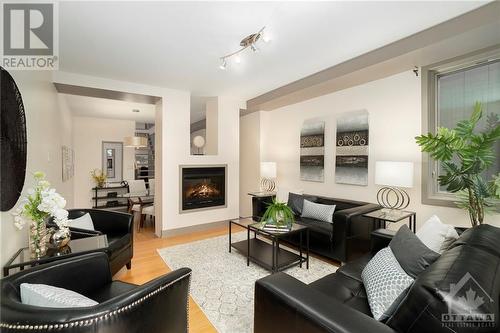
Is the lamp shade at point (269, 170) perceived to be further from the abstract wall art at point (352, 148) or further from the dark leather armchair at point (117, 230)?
the dark leather armchair at point (117, 230)

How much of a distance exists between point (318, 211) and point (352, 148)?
3.76 feet

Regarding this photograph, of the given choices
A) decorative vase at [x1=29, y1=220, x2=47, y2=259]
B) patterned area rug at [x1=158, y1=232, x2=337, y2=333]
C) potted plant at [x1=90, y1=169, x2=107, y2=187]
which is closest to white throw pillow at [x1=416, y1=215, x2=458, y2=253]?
patterned area rug at [x1=158, y1=232, x2=337, y2=333]

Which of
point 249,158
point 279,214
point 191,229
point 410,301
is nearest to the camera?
point 410,301

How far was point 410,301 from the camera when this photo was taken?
3.06 feet

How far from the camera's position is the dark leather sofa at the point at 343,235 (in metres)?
2.78

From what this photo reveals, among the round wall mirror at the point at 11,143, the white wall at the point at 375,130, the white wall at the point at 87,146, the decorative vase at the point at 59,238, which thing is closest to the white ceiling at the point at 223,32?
the white wall at the point at 375,130

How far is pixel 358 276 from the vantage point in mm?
1815

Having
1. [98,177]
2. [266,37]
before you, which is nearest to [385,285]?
[266,37]

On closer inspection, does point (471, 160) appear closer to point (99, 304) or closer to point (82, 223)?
point (99, 304)

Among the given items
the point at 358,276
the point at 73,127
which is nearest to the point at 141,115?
the point at 73,127

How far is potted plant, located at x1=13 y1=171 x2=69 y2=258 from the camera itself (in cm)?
167

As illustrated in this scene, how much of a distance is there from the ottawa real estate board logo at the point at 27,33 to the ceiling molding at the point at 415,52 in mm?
3115

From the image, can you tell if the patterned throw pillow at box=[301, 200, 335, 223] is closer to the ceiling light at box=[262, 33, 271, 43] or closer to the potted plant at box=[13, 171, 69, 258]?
the ceiling light at box=[262, 33, 271, 43]

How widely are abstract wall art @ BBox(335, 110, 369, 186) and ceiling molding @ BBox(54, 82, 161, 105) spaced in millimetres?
3276
